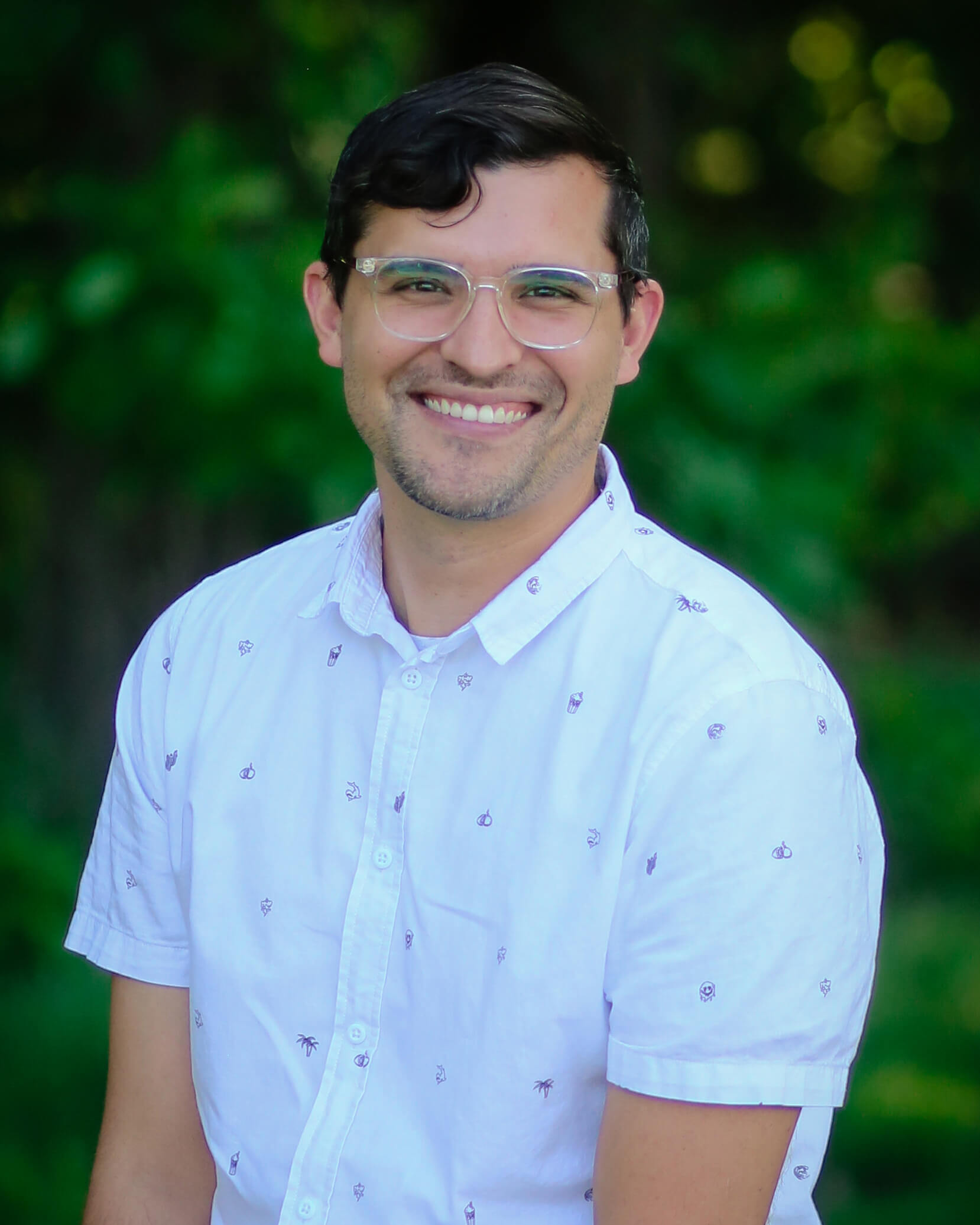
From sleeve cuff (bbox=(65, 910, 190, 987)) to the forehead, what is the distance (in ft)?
2.99

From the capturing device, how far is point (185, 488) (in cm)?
332

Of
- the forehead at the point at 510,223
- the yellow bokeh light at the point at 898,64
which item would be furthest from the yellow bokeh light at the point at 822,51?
the forehead at the point at 510,223

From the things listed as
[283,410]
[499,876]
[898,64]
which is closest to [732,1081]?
[499,876]

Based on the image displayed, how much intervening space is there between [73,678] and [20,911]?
69cm

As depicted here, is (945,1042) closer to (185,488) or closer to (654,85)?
(185,488)

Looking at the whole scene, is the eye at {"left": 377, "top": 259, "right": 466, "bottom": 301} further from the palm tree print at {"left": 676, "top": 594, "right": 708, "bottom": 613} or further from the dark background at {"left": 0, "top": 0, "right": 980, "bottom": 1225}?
the dark background at {"left": 0, "top": 0, "right": 980, "bottom": 1225}

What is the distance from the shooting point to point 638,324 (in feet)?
5.87

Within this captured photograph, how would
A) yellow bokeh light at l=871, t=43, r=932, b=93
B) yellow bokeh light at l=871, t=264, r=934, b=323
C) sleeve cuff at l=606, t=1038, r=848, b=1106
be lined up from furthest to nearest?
yellow bokeh light at l=871, t=43, r=932, b=93, yellow bokeh light at l=871, t=264, r=934, b=323, sleeve cuff at l=606, t=1038, r=848, b=1106

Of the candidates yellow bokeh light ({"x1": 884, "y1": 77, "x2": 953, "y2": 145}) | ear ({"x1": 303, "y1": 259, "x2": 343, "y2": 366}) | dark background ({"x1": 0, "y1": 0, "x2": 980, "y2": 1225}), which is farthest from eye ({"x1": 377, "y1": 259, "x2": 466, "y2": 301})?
yellow bokeh light ({"x1": 884, "y1": 77, "x2": 953, "y2": 145})

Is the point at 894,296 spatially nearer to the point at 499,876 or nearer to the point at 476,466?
the point at 476,466

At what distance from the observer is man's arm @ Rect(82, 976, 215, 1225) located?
1774 millimetres

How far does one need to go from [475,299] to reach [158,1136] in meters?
1.12

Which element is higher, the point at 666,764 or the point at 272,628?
the point at 272,628

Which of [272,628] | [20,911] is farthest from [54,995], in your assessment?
[272,628]
